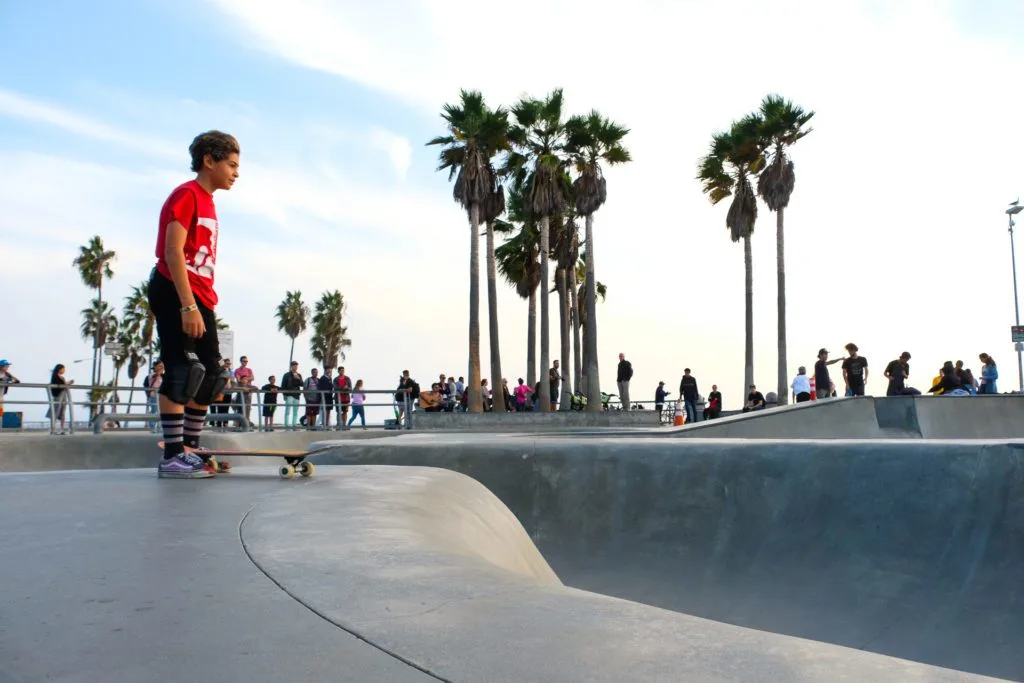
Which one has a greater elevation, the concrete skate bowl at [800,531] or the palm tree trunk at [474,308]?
the palm tree trunk at [474,308]

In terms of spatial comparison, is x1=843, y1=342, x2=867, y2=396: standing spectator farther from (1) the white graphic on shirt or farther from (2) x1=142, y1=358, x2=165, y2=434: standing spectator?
(1) the white graphic on shirt

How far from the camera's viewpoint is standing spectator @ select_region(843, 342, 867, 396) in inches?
651

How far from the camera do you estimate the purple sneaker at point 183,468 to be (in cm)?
416

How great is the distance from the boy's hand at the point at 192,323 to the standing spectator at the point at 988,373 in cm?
→ 1934

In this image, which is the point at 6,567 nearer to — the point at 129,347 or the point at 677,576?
the point at 677,576

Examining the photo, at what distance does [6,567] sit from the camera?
2.15 meters

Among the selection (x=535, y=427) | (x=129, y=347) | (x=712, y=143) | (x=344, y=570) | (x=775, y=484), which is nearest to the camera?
(x=344, y=570)

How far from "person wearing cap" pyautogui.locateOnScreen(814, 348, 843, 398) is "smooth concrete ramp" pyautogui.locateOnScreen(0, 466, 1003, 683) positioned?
17133 millimetres

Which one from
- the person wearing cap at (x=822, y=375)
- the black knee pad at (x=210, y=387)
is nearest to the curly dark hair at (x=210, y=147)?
the black knee pad at (x=210, y=387)

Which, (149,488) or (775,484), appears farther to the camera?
(775,484)

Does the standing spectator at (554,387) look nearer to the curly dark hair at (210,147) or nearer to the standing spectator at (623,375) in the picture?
the standing spectator at (623,375)

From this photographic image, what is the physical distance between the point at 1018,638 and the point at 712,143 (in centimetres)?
3323

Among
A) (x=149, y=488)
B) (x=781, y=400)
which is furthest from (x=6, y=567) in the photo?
(x=781, y=400)

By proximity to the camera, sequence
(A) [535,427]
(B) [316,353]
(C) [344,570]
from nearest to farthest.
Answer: (C) [344,570], (A) [535,427], (B) [316,353]
